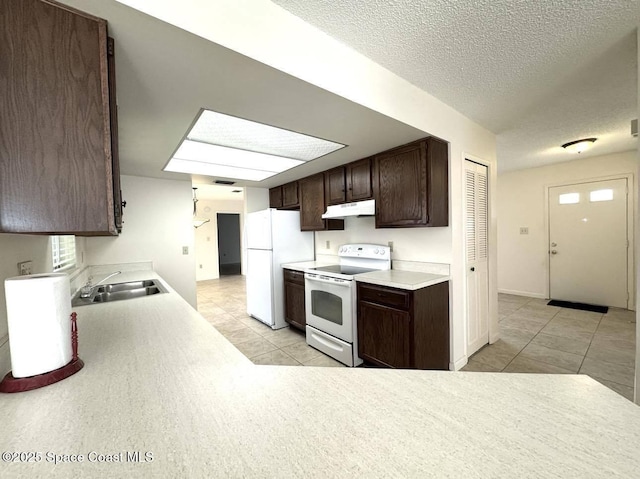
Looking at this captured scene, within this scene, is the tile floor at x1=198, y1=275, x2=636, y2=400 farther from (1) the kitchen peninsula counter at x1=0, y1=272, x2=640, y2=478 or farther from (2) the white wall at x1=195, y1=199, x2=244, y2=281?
(2) the white wall at x1=195, y1=199, x2=244, y2=281

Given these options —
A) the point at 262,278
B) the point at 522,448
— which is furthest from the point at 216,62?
the point at 262,278

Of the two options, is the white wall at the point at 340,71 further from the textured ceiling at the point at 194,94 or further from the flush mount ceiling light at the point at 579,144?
the flush mount ceiling light at the point at 579,144

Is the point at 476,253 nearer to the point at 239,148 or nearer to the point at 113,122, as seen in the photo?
the point at 239,148

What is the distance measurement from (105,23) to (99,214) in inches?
25.3

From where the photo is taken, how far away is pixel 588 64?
1.68 metres

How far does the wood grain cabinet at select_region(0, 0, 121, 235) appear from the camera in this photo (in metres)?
0.69

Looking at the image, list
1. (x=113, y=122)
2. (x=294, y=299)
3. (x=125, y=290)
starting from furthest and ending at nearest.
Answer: (x=294, y=299) < (x=125, y=290) < (x=113, y=122)

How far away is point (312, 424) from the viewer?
59 cm

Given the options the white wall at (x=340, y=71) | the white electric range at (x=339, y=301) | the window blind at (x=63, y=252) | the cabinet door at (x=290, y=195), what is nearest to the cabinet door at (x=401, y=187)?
the white wall at (x=340, y=71)

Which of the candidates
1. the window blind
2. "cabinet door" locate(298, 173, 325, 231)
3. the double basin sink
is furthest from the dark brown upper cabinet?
the window blind

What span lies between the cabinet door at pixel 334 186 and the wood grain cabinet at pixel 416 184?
1.89 ft

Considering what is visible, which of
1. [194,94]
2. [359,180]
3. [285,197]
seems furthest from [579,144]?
[194,94]

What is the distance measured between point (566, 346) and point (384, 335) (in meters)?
2.23

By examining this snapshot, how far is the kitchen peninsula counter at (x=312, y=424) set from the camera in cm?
48
